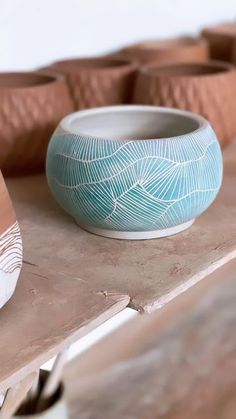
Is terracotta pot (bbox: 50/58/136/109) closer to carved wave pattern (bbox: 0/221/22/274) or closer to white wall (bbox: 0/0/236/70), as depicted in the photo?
white wall (bbox: 0/0/236/70)

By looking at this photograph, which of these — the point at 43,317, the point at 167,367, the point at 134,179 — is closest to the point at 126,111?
the point at 134,179

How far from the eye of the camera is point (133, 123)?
0.54m

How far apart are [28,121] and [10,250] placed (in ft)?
0.65

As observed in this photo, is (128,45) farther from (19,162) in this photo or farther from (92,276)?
(92,276)

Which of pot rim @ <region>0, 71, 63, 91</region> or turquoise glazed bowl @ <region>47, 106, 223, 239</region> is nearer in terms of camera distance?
turquoise glazed bowl @ <region>47, 106, 223, 239</region>

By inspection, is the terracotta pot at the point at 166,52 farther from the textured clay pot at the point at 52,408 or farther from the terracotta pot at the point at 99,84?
the textured clay pot at the point at 52,408

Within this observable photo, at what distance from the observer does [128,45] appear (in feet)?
2.40

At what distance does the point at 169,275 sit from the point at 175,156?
77 millimetres

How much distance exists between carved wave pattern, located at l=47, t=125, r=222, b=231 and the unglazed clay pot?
0.27 ft

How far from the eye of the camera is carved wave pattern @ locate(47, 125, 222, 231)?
17.3 inches

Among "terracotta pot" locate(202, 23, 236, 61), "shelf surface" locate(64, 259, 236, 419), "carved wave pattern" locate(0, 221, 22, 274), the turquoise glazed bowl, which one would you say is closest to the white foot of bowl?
the turquoise glazed bowl

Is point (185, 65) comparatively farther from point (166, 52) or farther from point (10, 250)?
point (10, 250)

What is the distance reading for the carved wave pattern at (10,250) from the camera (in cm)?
36

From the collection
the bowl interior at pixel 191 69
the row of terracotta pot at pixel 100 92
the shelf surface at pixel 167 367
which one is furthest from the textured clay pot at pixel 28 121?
the shelf surface at pixel 167 367
